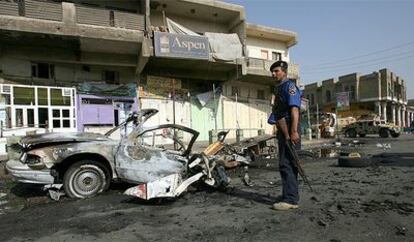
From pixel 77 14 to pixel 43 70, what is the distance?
3.64 metres

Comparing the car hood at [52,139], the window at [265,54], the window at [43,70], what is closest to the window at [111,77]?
the window at [43,70]

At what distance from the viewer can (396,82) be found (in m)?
59.3

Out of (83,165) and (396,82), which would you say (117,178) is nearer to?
(83,165)

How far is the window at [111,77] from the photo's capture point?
21797 millimetres

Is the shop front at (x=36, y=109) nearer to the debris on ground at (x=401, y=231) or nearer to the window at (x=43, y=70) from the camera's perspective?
the window at (x=43, y=70)

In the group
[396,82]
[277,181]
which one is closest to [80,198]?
[277,181]

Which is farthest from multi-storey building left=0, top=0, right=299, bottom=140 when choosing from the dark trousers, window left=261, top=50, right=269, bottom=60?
the dark trousers

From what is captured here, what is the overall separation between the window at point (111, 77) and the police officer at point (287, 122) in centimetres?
1758

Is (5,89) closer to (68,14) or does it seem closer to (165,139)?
(68,14)

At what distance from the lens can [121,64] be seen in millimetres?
21141

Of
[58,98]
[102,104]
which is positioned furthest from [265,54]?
[58,98]

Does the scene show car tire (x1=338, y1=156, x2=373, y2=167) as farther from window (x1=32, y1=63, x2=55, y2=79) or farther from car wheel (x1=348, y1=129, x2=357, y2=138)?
car wheel (x1=348, y1=129, x2=357, y2=138)

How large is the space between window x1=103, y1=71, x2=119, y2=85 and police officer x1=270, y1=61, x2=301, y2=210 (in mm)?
17583

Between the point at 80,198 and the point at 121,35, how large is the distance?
43.9 ft
